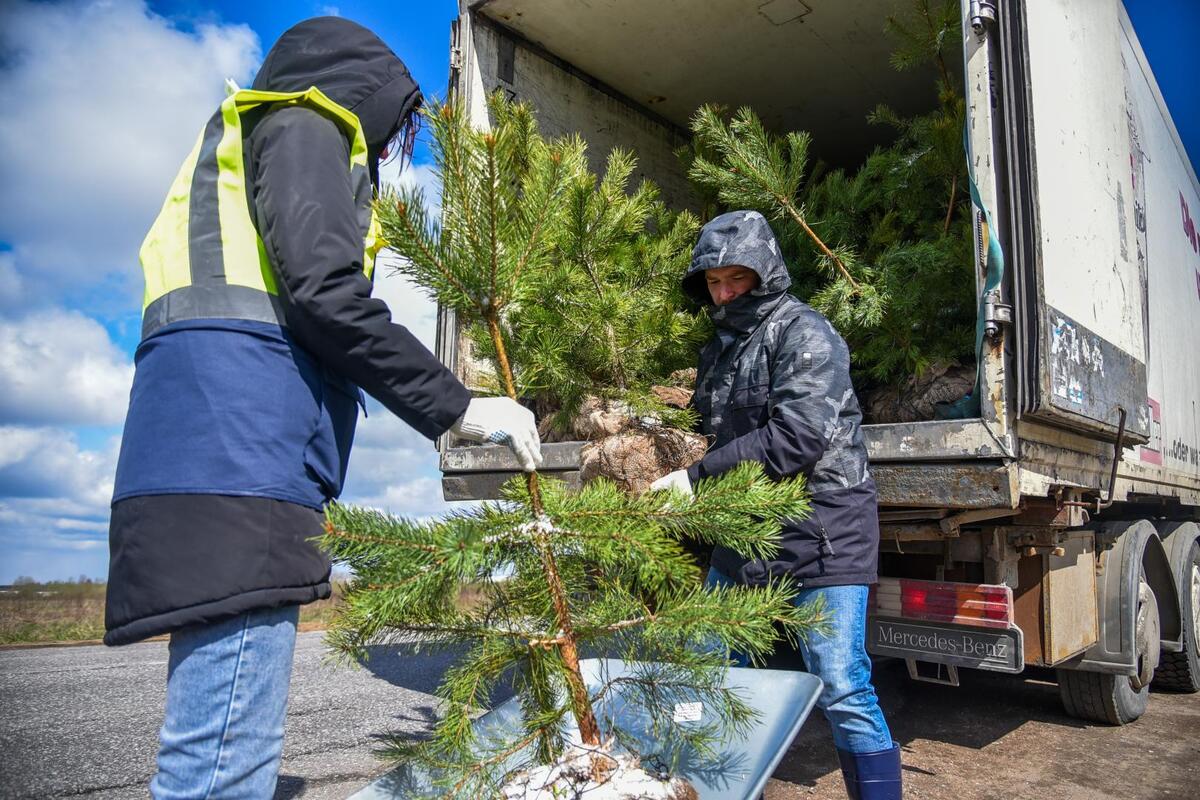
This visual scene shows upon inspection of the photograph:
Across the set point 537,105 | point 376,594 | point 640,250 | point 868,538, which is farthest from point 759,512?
point 537,105

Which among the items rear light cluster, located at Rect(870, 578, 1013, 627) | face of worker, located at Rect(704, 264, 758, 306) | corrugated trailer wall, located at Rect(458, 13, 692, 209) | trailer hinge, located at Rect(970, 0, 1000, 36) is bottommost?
rear light cluster, located at Rect(870, 578, 1013, 627)

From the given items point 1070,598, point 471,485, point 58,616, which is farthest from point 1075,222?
point 58,616

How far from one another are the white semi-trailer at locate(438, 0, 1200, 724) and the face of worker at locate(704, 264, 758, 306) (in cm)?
64

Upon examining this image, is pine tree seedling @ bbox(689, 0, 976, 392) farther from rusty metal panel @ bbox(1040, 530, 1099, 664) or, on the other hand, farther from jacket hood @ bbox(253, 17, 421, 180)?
jacket hood @ bbox(253, 17, 421, 180)

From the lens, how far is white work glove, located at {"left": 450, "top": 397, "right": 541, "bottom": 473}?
1.29 metres

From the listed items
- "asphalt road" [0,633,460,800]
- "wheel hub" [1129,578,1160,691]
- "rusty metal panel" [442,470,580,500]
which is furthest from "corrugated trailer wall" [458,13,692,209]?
"wheel hub" [1129,578,1160,691]

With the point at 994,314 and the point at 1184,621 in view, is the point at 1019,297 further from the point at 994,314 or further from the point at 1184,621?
the point at 1184,621

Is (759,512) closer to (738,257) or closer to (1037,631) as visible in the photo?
(738,257)

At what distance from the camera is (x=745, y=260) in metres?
2.13

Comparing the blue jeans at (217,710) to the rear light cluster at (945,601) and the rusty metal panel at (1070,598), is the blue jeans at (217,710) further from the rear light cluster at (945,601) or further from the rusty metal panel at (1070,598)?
the rusty metal panel at (1070,598)

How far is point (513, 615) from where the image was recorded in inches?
54.5

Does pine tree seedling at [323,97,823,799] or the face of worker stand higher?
the face of worker

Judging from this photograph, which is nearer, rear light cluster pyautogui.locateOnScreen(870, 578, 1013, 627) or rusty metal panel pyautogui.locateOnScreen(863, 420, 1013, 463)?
rusty metal panel pyautogui.locateOnScreen(863, 420, 1013, 463)

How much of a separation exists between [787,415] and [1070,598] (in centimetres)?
205
